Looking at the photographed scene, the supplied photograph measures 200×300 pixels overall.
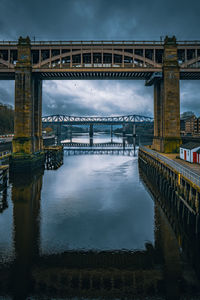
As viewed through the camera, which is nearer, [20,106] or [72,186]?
[72,186]

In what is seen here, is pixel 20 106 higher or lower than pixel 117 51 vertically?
lower

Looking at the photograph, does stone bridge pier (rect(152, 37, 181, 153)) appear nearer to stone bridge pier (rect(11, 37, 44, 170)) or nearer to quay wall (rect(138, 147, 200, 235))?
quay wall (rect(138, 147, 200, 235))

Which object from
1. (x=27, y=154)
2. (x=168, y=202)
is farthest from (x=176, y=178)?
(x=27, y=154)

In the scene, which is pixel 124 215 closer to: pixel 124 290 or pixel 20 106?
pixel 124 290

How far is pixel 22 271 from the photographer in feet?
42.5

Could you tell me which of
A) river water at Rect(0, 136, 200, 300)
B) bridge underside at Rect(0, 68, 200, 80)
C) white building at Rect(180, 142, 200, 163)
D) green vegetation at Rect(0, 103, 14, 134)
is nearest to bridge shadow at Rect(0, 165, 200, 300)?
river water at Rect(0, 136, 200, 300)

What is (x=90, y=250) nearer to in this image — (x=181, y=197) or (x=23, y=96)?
(x=181, y=197)

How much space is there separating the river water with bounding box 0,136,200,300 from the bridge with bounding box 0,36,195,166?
18640 mm

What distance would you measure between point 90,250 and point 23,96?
118 feet

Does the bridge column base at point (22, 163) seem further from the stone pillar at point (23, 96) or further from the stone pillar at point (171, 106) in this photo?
the stone pillar at point (171, 106)

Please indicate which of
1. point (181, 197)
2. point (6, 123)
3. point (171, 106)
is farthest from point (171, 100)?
point (6, 123)

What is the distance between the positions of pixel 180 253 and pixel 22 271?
10.5 metres

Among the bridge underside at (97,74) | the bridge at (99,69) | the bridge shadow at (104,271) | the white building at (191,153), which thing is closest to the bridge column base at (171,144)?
the bridge at (99,69)

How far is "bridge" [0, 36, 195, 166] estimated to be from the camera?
4178 cm
